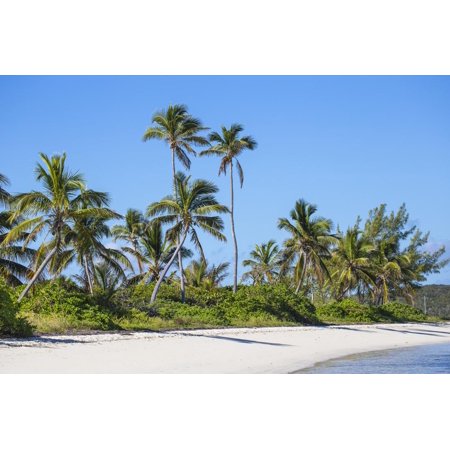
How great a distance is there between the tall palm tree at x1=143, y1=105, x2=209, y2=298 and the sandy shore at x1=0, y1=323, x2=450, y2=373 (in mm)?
12678

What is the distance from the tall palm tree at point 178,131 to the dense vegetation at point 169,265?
0.17ft

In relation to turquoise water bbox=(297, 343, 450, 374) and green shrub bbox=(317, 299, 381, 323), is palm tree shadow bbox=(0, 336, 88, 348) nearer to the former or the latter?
turquoise water bbox=(297, 343, 450, 374)

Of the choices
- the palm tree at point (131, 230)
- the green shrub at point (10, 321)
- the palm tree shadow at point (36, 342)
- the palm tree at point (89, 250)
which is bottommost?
the palm tree shadow at point (36, 342)

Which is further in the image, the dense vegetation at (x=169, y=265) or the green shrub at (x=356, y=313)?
the green shrub at (x=356, y=313)

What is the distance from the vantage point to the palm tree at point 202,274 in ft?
110

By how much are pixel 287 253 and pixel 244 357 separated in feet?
64.4

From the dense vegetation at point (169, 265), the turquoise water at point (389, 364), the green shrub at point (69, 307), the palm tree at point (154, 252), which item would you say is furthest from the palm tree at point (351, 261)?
the green shrub at point (69, 307)

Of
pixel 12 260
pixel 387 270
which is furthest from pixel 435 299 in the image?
pixel 12 260

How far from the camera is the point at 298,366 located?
13.4 meters

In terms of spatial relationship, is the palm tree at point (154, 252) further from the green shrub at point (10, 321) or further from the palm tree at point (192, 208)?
the green shrub at point (10, 321)
